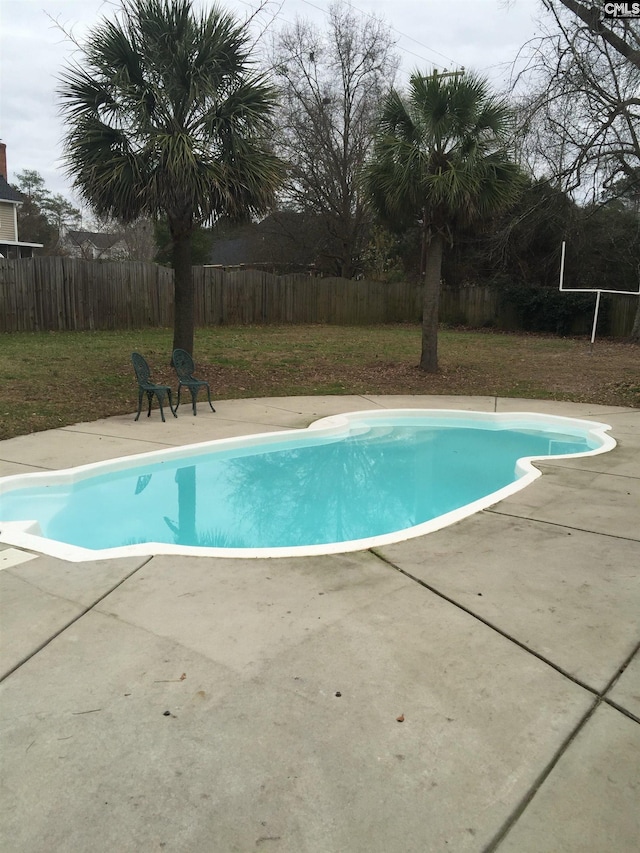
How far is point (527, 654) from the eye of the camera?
9.31 feet

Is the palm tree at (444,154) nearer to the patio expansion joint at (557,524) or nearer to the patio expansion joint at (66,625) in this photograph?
the patio expansion joint at (557,524)

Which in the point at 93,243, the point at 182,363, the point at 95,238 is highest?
the point at 95,238

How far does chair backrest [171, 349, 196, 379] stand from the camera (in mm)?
9055

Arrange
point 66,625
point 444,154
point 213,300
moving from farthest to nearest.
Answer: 1. point 213,300
2. point 444,154
3. point 66,625

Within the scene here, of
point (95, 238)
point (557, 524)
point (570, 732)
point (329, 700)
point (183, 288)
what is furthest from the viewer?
point (95, 238)

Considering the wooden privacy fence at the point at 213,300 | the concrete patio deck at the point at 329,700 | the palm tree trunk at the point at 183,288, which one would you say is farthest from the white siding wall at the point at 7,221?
the concrete patio deck at the point at 329,700

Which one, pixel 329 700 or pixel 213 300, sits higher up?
pixel 213 300

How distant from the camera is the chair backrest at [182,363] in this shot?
9055 millimetres

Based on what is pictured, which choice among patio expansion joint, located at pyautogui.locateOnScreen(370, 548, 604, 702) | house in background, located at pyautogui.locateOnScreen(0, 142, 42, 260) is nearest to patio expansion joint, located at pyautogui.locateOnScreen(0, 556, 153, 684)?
patio expansion joint, located at pyautogui.locateOnScreen(370, 548, 604, 702)

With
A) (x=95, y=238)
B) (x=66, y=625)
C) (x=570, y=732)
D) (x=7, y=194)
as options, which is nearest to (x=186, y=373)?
(x=66, y=625)

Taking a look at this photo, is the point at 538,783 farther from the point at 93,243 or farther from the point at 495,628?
the point at 93,243

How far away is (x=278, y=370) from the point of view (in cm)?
1291

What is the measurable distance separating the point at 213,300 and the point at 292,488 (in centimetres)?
1537

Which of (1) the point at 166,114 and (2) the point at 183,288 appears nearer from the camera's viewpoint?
(1) the point at 166,114
